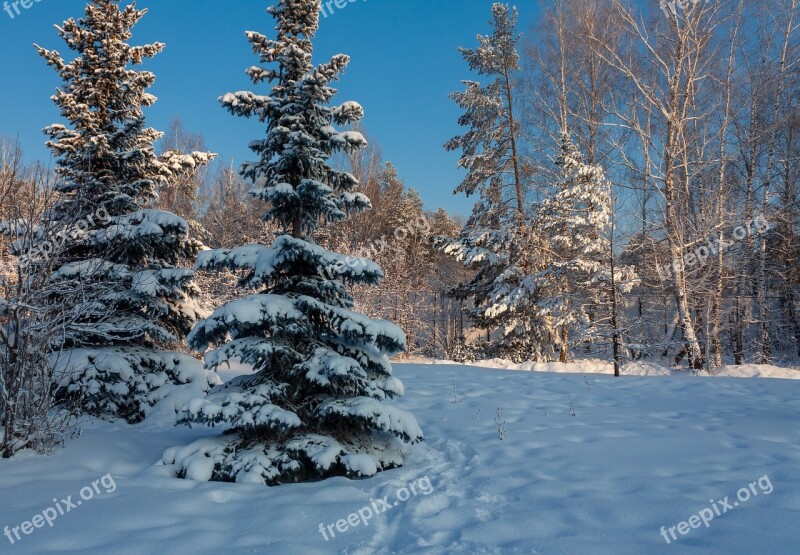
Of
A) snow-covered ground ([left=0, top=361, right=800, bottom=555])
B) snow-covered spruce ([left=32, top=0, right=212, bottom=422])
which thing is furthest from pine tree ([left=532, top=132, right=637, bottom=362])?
snow-covered spruce ([left=32, top=0, right=212, bottom=422])

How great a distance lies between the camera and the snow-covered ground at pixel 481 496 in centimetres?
326

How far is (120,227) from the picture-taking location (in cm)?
800

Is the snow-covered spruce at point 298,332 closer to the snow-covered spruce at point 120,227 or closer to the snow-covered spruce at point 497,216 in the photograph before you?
the snow-covered spruce at point 120,227

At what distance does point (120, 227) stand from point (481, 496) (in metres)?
7.35

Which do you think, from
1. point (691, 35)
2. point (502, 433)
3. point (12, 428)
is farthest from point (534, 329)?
point (12, 428)

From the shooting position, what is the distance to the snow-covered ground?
10.7ft

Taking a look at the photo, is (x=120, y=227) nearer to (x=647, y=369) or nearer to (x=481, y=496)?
(x=481, y=496)

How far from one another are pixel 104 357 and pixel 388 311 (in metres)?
22.6

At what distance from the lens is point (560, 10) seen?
723 inches

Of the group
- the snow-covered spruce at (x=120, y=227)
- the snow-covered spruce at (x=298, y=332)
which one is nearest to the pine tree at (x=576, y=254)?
the snow-covered spruce at (x=298, y=332)

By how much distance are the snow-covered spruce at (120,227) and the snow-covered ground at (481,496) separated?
1.19 metres

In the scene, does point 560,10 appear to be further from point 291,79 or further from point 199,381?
point 199,381

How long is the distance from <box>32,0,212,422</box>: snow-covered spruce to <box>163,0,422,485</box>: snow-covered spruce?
10.2 ft

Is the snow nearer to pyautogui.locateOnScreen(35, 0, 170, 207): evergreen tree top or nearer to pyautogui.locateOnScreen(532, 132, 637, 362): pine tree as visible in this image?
pyautogui.locateOnScreen(532, 132, 637, 362): pine tree
